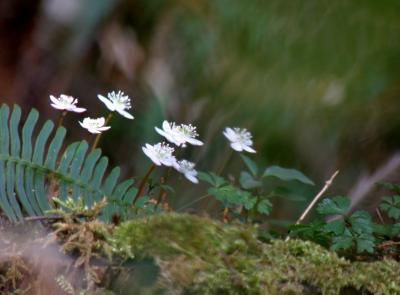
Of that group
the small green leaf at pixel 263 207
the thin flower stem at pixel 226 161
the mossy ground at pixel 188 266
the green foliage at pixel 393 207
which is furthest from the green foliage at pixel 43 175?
the thin flower stem at pixel 226 161

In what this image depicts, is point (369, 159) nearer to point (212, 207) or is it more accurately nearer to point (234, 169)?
point (234, 169)

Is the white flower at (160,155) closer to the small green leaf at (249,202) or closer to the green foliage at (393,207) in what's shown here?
the small green leaf at (249,202)

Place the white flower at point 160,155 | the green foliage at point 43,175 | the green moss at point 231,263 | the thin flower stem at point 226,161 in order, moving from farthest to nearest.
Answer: the thin flower stem at point 226,161 → the white flower at point 160,155 → the green foliage at point 43,175 → the green moss at point 231,263

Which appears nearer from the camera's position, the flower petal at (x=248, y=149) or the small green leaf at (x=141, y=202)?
the small green leaf at (x=141, y=202)

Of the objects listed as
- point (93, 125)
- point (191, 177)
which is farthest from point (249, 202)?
point (93, 125)

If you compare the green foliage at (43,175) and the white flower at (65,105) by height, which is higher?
the white flower at (65,105)

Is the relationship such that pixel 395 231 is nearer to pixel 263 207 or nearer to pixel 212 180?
pixel 263 207
